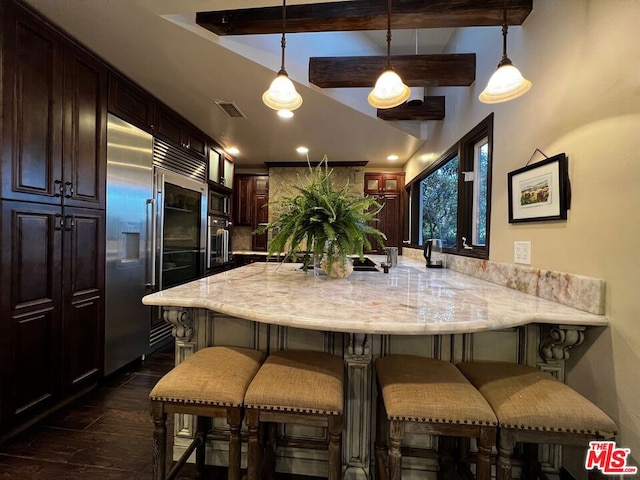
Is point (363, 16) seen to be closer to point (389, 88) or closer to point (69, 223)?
point (389, 88)

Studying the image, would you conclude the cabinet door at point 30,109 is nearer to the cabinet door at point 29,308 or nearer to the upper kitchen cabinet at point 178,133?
the cabinet door at point 29,308

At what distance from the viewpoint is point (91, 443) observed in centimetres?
160

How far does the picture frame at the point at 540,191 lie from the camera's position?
1.26 metres

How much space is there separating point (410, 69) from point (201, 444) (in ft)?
8.93

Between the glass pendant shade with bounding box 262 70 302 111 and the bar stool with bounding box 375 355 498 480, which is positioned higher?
the glass pendant shade with bounding box 262 70 302 111

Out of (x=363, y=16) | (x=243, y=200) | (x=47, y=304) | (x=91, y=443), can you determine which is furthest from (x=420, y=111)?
(x=91, y=443)

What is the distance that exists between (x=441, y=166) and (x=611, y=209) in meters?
2.14

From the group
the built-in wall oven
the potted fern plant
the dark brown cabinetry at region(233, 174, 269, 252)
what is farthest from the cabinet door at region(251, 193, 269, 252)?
the potted fern plant

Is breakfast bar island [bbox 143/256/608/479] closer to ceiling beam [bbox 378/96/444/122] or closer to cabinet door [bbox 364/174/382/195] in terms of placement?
ceiling beam [bbox 378/96/444/122]

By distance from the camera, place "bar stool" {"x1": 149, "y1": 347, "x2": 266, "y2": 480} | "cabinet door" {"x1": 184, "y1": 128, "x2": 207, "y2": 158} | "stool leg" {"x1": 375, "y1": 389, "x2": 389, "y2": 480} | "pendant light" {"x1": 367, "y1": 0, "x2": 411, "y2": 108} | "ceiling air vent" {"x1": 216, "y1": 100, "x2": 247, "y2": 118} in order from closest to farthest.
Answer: "bar stool" {"x1": 149, "y1": 347, "x2": 266, "y2": 480} < "stool leg" {"x1": 375, "y1": 389, "x2": 389, "y2": 480} < "pendant light" {"x1": 367, "y1": 0, "x2": 411, "y2": 108} < "ceiling air vent" {"x1": 216, "y1": 100, "x2": 247, "y2": 118} < "cabinet door" {"x1": 184, "y1": 128, "x2": 207, "y2": 158}

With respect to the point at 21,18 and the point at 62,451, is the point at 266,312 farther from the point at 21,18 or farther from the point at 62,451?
the point at 21,18

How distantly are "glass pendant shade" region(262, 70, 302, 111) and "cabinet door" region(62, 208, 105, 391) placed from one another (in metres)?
1.53

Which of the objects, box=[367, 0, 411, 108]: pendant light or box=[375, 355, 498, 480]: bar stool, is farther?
box=[367, 0, 411, 108]: pendant light

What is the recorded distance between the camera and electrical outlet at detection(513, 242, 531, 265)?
59.1 inches
